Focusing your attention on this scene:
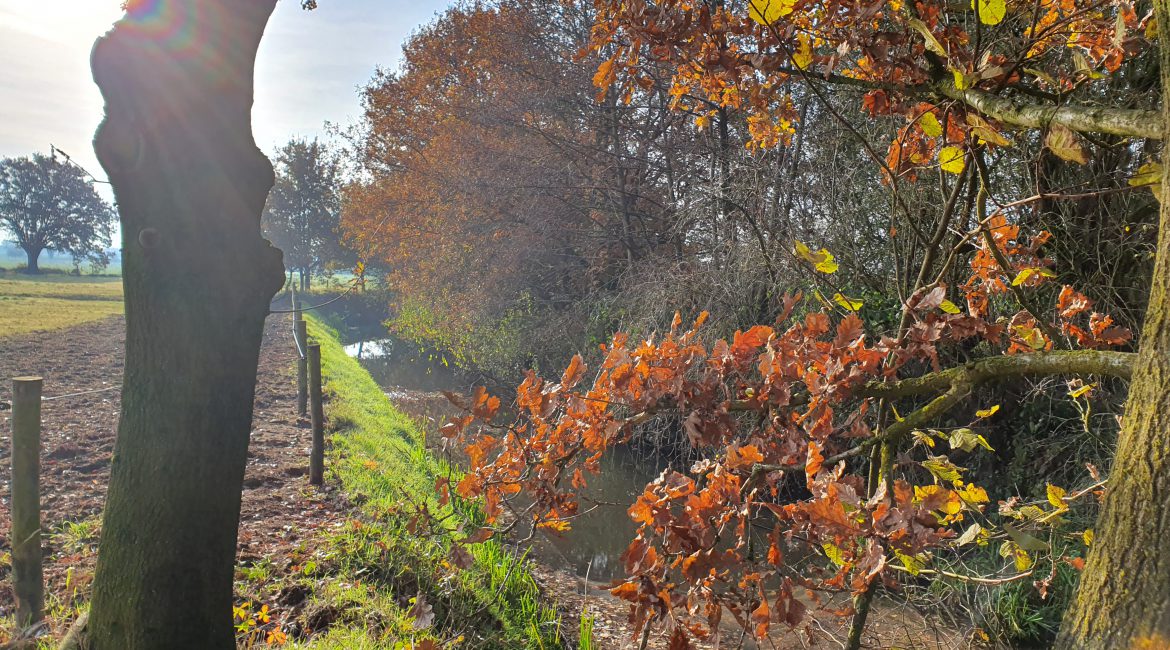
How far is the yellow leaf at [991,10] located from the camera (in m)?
1.57

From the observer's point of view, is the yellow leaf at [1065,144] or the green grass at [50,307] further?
the green grass at [50,307]

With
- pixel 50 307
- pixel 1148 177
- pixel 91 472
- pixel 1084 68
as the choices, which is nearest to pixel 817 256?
pixel 1148 177

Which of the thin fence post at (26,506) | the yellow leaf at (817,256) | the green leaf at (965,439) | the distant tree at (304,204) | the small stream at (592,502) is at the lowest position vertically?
the small stream at (592,502)

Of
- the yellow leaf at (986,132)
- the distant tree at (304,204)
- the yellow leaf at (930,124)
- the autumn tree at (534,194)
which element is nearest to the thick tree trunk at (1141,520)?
the yellow leaf at (986,132)

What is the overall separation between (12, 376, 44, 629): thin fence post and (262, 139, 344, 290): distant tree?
38.4 m

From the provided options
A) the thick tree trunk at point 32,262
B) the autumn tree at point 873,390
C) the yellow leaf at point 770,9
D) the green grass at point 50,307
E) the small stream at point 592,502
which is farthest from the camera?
the thick tree trunk at point 32,262

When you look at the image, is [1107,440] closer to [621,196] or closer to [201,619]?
[201,619]

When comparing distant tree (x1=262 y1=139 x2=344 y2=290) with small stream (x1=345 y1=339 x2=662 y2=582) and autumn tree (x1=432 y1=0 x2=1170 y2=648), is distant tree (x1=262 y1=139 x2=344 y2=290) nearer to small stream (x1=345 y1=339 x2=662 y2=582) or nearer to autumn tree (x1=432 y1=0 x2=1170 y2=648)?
small stream (x1=345 y1=339 x2=662 y2=582)

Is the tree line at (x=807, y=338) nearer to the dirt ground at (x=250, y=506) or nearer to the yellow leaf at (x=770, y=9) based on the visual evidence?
the yellow leaf at (x=770, y=9)

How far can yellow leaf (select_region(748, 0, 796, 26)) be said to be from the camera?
1.76 m

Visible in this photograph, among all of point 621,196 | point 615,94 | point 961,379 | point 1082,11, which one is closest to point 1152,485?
point 961,379

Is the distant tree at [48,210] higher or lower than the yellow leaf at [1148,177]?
higher

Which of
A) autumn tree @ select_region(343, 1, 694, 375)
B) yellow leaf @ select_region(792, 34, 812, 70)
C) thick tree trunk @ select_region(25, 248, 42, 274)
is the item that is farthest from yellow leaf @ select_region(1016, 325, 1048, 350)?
thick tree trunk @ select_region(25, 248, 42, 274)

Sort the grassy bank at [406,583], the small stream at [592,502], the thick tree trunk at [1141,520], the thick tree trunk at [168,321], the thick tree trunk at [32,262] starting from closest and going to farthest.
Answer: the thick tree trunk at [1141,520] → the thick tree trunk at [168,321] → the grassy bank at [406,583] → the small stream at [592,502] → the thick tree trunk at [32,262]
